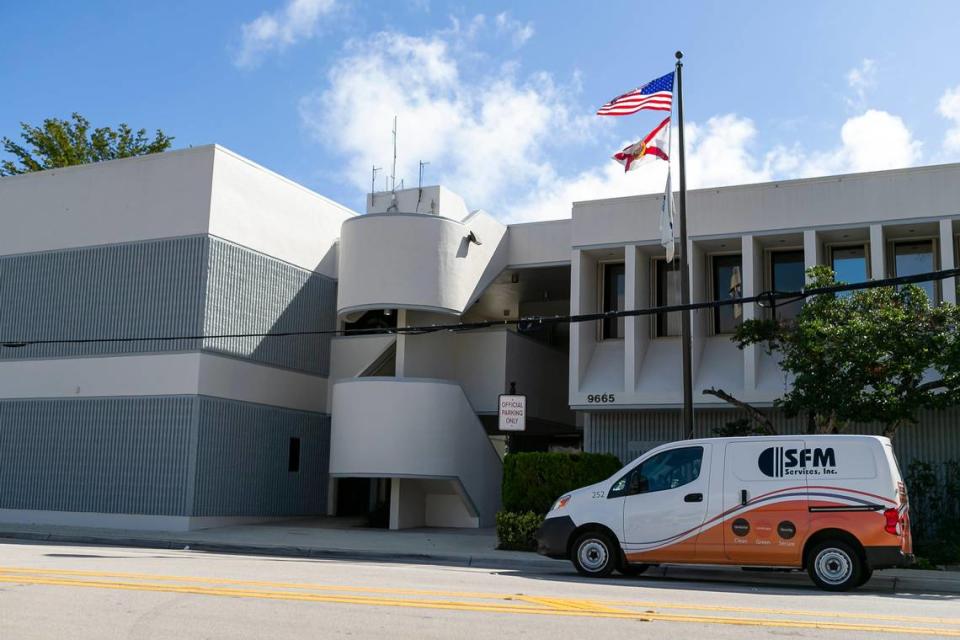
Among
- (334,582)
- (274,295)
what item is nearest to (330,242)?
(274,295)

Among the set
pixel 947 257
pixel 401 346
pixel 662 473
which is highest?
pixel 947 257

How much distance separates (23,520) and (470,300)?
1263 cm

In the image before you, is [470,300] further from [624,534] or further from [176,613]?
[176,613]

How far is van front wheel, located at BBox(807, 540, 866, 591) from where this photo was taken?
44.4 ft

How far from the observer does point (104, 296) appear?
86.5 ft

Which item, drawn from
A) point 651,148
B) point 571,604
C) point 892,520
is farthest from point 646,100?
point 571,604

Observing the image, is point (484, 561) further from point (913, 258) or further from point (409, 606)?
point (913, 258)

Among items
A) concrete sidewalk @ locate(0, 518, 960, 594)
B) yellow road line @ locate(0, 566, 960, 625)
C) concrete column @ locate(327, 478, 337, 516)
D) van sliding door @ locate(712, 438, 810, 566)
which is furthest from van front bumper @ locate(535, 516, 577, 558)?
concrete column @ locate(327, 478, 337, 516)

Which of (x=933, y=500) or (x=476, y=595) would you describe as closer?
(x=476, y=595)

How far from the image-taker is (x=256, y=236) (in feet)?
88.1

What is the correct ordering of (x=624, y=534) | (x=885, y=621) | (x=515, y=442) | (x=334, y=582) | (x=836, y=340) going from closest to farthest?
(x=885, y=621), (x=334, y=582), (x=624, y=534), (x=836, y=340), (x=515, y=442)

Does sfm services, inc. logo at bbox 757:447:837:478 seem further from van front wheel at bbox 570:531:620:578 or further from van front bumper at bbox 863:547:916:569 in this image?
van front wheel at bbox 570:531:620:578

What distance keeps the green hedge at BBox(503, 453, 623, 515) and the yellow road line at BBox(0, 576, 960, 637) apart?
32.1ft

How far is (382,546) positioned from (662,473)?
736 centimetres
